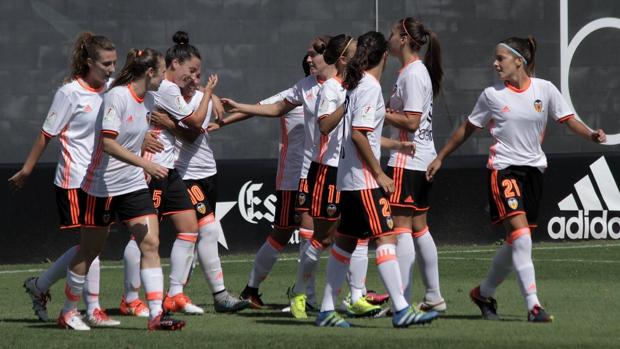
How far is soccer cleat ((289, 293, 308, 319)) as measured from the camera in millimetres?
10227

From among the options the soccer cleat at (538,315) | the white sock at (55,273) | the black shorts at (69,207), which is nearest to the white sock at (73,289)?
the black shorts at (69,207)

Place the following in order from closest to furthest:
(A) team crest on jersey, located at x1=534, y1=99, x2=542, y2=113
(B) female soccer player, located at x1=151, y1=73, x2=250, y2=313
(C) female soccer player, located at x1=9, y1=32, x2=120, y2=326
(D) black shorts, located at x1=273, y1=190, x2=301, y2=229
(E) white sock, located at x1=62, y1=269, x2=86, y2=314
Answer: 1. (E) white sock, located at x1=62, y1=269, x2=86, y2=314
2. (C) female soccer player, located at x1=9, y1=32, x2=120, y2=326
3. (A) team crest on jersey, located at x1=534, y1=99, x2=542, y2=113
4. (B) female soccer player, located at x1=151, y1=73, x2=250, y2=313
5. (D) black shorts, located at x1=273, y1=190, x2=301, y2=229

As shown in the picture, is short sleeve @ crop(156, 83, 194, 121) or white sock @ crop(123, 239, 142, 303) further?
white sock @ crop(123, 239, 142, 303)

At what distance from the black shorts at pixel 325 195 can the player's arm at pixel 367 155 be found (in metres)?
0.70

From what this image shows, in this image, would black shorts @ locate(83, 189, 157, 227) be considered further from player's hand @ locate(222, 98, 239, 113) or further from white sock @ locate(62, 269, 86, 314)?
player's hand @ locate(222, 98, 239, 113)

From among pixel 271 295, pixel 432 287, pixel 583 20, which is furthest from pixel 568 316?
pixel 583 20

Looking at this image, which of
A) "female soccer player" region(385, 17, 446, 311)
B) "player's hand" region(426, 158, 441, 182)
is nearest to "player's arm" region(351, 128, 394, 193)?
"female soccer player" region(385, 17, 446, 311)

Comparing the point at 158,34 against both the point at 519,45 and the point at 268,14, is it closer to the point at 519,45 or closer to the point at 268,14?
the point at 268,14

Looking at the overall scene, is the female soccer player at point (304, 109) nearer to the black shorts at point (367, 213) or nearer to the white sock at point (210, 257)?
the white sock at point (210, 257)

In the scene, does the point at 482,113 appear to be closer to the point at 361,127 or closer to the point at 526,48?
the point at 526,48

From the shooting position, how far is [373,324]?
970 cm

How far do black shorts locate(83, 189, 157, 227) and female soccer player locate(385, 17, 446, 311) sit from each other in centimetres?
187

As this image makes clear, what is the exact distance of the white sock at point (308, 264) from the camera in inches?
408

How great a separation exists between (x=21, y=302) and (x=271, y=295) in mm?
2099
